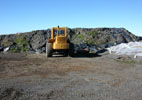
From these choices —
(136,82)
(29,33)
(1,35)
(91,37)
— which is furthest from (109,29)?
(136,82)

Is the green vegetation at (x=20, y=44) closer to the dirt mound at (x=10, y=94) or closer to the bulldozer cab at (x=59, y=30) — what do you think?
the bulldozer cab at (x=59, y=30)

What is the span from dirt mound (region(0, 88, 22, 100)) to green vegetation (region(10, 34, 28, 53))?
20.4 m

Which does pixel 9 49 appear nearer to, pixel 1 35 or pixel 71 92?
pixel 1 35

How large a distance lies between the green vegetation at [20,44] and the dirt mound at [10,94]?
20409 mm

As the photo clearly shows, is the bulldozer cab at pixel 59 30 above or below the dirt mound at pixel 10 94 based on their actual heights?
above

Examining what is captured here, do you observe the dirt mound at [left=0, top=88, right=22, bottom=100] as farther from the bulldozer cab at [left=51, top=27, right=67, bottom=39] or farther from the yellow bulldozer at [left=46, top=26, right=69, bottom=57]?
the bulldozer cab at [left=51, top=27, right=67, bottom=39]

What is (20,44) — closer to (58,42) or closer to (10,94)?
(58,42)

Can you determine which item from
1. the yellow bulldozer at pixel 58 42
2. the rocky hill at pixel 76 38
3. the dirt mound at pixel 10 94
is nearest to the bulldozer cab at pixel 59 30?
the yellow bulldozer at pixel 58 42

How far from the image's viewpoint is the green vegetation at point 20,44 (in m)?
25.8

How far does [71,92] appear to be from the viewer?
518cm

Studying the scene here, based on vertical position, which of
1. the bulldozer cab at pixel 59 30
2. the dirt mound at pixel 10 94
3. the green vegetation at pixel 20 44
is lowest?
the dirt mound at pixel 10 94

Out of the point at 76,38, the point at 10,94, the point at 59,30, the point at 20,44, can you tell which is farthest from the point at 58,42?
the point at 76,38

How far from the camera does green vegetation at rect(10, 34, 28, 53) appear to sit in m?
25.8

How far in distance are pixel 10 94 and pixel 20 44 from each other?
24015mm
